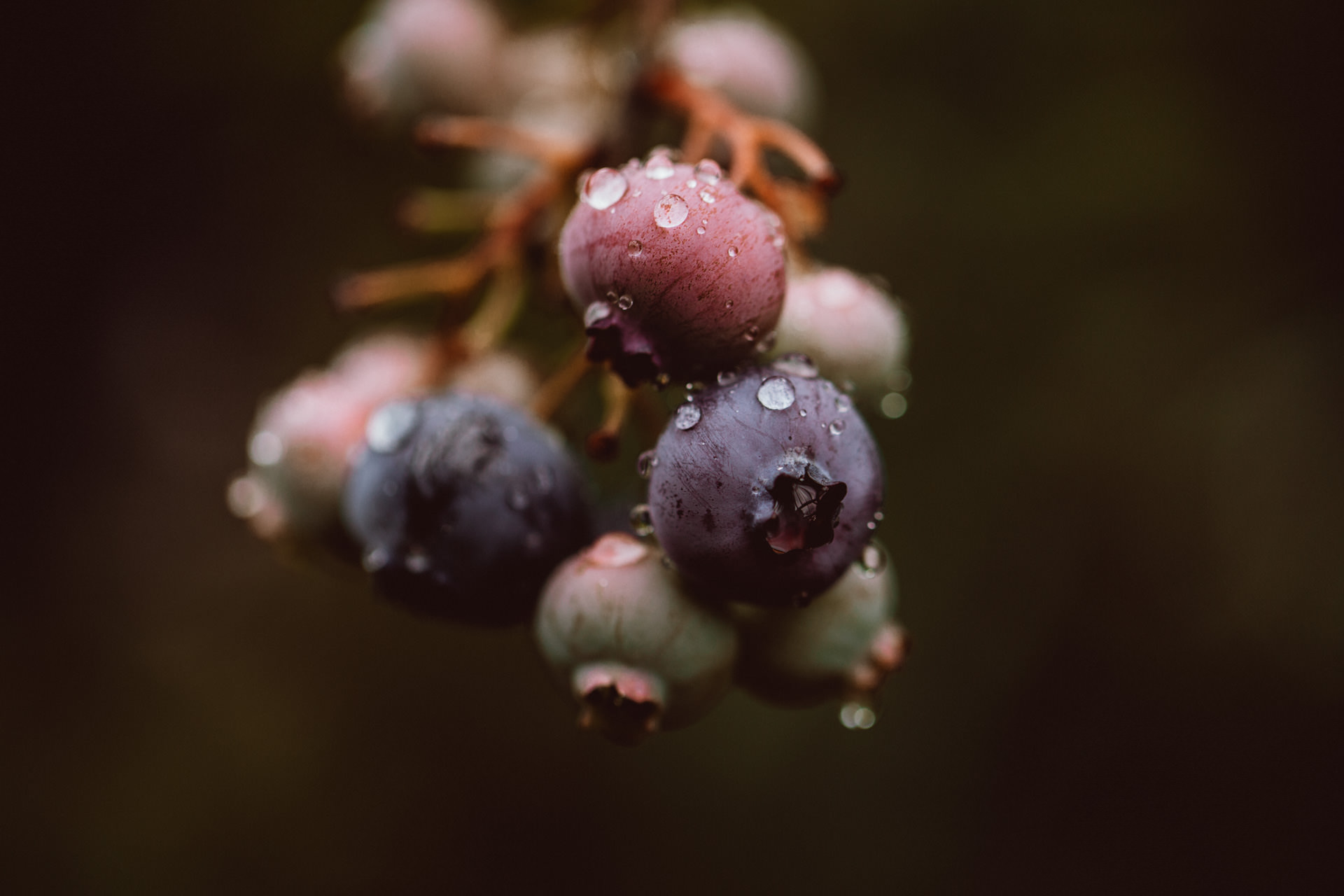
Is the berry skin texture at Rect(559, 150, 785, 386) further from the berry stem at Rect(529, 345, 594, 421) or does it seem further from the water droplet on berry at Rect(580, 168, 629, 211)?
the berry stem at Rect(529, 345, 594, 421)

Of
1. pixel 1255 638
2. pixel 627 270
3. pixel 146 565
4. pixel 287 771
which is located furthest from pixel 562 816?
pixel 627 270

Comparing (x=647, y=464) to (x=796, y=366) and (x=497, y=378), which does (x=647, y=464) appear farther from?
A: (x=497, y=378)

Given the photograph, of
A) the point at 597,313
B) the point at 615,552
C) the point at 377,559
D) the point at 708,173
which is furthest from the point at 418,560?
the point at 708,173

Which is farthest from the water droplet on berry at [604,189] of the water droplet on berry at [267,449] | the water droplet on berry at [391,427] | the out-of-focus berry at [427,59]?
the out-of-focus berry at [427,59]

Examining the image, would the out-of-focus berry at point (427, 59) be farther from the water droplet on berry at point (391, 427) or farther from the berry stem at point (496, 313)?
the water droplet on berry at point (391, 427)

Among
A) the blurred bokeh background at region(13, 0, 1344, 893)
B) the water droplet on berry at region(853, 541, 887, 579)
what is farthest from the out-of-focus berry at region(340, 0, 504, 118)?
the water droplet on berry at region(853, 541, 887, 579)

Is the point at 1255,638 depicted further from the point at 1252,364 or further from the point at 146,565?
the point at 146,565
